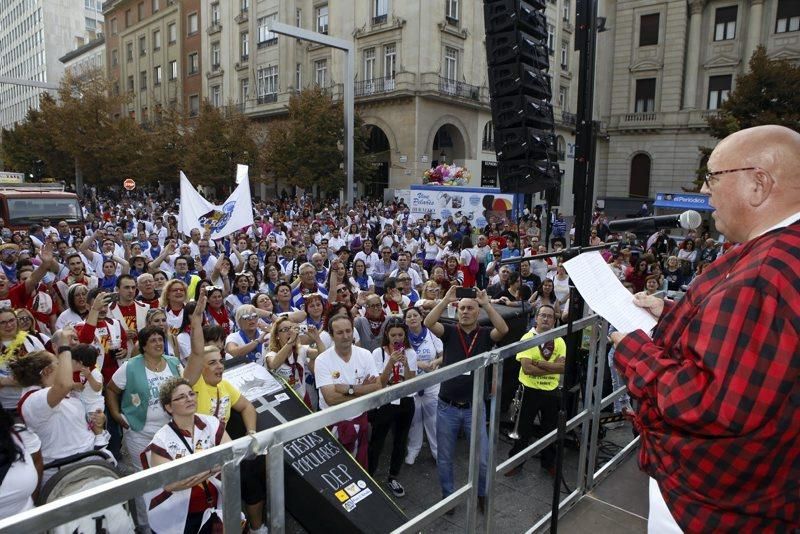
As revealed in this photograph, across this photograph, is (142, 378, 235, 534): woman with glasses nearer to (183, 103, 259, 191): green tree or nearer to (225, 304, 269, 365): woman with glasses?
(225, 304, 269, 365): woman with glasses

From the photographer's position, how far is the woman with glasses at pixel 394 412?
5.07m

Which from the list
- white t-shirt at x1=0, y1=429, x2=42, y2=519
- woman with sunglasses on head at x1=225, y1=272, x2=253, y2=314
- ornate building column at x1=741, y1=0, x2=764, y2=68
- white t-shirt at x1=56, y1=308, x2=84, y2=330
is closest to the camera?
white t-shirt at x1=0, y1=429, x2=42, y2=519

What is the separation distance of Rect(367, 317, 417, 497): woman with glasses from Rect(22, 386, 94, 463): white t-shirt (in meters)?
2.32

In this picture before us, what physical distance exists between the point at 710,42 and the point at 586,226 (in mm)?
40085

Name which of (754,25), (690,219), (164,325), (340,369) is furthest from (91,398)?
(754,25)

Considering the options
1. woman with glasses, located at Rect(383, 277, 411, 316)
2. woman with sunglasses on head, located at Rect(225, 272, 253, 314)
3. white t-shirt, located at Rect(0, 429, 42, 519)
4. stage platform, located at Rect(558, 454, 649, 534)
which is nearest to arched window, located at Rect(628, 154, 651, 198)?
woman with glasses, located at Rect(383, 277, 411, 316)

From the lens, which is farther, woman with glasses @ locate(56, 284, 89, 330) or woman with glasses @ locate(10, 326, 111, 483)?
woman with glasses @ locate(56, 284, 89, 330)

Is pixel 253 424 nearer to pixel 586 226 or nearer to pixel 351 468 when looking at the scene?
pixel 351 468

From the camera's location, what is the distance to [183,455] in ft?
11.8

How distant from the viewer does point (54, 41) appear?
8631 cm

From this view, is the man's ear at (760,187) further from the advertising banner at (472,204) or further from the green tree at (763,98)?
the green tree at (763,98)

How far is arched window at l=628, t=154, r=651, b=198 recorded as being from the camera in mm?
39719

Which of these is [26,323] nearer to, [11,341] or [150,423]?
[11,341]

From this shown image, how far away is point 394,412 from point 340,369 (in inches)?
27.8
